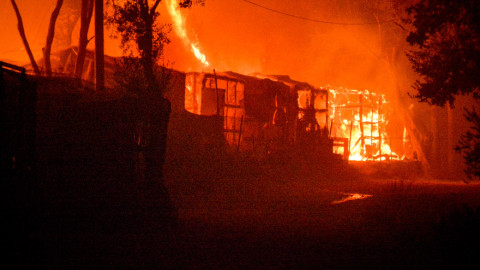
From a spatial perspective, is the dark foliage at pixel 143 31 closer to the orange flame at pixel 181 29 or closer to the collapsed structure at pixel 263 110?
the collapsed structure at pixel 263 110

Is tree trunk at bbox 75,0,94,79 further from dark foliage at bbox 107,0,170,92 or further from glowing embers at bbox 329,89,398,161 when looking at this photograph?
glowing embers at bbox 329,89,398,161

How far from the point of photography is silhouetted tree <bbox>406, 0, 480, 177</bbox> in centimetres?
790

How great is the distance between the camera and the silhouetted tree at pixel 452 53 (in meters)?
Answer: 7.90

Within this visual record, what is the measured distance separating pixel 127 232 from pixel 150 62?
4.39m

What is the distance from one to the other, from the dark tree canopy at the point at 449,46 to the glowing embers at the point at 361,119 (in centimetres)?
2294

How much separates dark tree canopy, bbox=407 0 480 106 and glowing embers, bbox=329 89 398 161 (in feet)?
75.3

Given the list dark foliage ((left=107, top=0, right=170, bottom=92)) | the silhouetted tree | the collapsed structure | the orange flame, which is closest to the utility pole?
dark foliage ((left=107, top=0, right=170, bottom=92))

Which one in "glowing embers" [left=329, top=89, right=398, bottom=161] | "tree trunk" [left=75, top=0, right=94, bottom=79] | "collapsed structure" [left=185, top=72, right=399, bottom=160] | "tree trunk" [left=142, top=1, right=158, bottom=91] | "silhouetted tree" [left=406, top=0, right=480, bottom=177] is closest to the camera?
"silhouetted tree" [left=406, top=0, right=480, bottom=177]

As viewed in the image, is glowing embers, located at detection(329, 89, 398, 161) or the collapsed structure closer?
the collapsed structure

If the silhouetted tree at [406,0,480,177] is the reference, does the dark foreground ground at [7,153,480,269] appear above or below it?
below

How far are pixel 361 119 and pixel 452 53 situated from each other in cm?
2431

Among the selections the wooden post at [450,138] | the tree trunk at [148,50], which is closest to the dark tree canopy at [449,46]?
the tree trunk at [148,50]

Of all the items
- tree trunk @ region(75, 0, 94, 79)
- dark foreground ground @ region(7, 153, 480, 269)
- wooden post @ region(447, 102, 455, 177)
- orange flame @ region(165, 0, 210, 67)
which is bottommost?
dark foreground ground @ region(7, 153, 480, 269)

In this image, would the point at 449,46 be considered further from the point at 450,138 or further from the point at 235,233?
the point at 450,138
